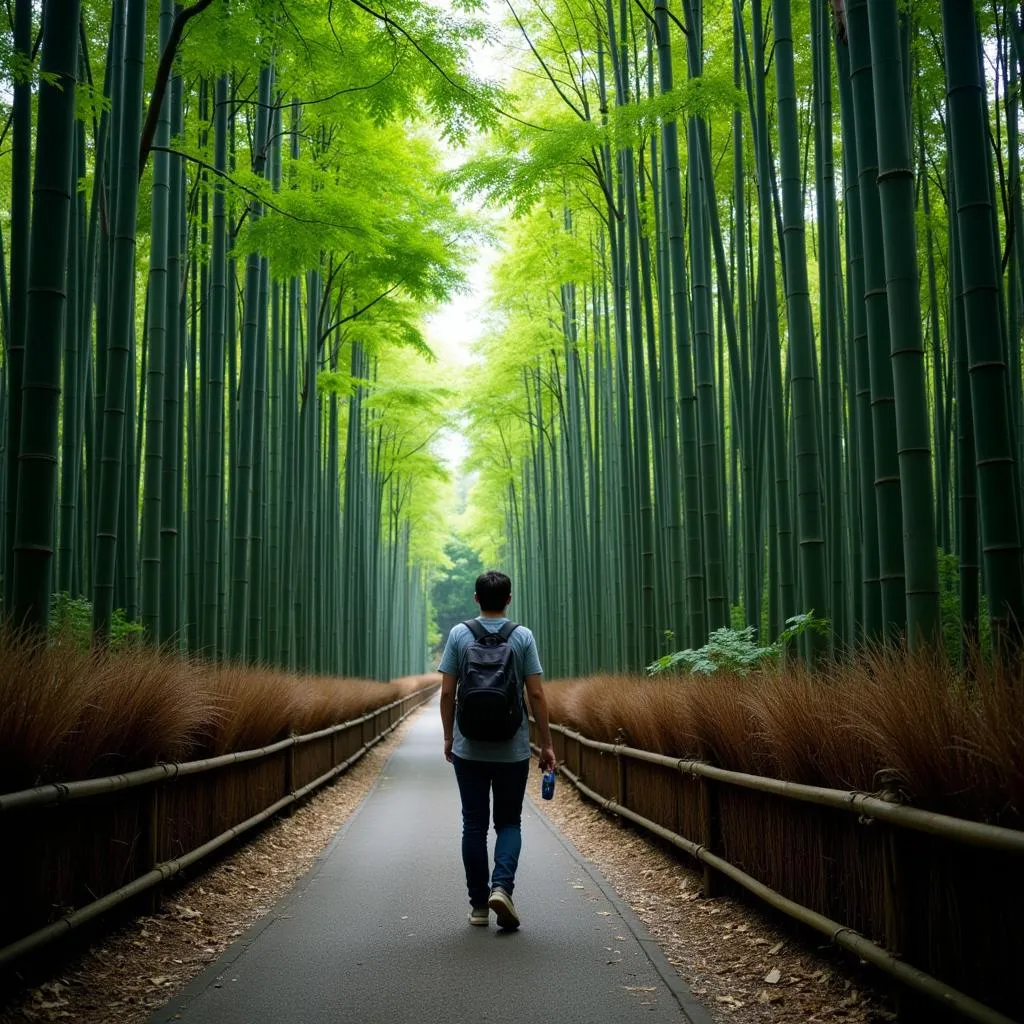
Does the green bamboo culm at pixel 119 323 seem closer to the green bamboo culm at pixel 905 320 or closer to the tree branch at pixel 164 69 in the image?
the tree branch at pixel 164 69

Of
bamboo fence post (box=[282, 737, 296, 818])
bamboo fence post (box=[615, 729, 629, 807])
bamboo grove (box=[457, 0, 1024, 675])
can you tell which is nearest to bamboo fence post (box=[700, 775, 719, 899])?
bamboo grove (box=[457, 0, 1024, 675])

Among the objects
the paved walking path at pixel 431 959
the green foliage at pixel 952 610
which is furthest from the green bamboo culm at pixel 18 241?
the green foliage at pixel 952 610

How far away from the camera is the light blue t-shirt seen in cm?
388

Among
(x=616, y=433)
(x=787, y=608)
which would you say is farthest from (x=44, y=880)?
(x=616, y=433)

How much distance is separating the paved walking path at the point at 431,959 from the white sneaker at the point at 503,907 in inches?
1.8

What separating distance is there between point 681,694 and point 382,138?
7.42 metres

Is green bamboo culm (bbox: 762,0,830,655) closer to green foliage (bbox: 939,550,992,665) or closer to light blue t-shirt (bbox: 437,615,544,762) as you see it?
green foliage (bbox: 939,550,992,665)

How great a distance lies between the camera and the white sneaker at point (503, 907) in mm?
3754

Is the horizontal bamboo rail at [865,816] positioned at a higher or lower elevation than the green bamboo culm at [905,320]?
lower

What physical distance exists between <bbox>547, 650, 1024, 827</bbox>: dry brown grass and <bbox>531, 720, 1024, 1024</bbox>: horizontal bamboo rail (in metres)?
0.08

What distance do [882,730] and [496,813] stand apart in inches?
71.2

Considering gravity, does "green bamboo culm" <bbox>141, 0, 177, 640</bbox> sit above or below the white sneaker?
above

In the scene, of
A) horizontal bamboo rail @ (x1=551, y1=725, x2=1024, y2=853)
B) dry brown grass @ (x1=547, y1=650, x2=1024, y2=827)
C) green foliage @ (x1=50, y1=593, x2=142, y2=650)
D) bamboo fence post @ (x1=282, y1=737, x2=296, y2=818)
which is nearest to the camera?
horizontal bamboo rail @ (x1=551, y1=725, x2=1024, y2=853)

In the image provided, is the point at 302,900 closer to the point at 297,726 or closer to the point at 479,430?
the point at 297,726
